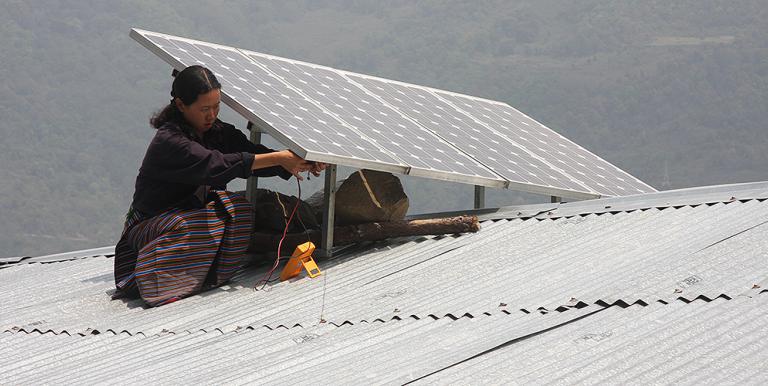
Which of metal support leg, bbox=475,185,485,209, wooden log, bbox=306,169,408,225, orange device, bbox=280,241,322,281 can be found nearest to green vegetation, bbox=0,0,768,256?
metal support leg, bbox=475,185,485,209

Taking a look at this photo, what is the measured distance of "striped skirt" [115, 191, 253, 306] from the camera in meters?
8.40

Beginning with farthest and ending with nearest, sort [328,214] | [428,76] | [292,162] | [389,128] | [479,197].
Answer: [428,76]
[479,197]
[389,128]
[328,214]
[292,162]

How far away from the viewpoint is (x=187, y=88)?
8.56 m

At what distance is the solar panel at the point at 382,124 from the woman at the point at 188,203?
1047 millimetres

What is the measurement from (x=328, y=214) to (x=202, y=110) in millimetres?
1259

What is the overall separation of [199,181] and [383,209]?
5.51ft

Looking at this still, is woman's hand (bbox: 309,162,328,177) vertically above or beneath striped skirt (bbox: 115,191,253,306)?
above

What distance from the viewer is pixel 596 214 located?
8938 millimetres

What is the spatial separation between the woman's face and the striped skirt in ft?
1.75

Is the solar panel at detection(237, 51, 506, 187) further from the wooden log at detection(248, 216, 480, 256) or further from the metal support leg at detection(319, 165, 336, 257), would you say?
the metal support leg at detection(319, 165, 336, 257)

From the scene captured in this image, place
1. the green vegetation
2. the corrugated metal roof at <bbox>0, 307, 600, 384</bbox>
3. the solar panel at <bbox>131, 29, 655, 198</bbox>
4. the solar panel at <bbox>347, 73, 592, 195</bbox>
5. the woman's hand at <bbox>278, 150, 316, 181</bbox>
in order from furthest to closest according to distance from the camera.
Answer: the green vegetation
the solar panel at <bbox>347, 73, 592, 195</bbox>
the solar panel at <bbox>131, 29, 655, 198</bbox>
the woman's hand at <bbox>278, 150, 316, 181</bbox>
the corrugated metal roof at <bbox>0, 307, 600, 384</bbox>

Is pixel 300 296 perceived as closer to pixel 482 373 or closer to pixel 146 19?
pixel 482 373

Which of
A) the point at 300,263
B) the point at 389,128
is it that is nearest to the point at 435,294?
the point at 300,263

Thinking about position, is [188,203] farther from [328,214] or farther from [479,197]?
[479,197]
